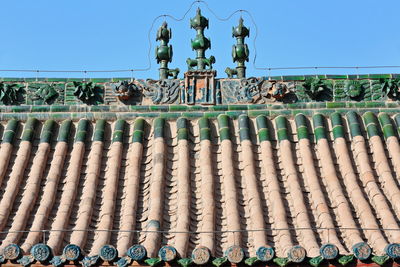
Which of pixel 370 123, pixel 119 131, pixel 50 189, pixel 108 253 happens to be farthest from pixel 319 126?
pixel 108 253

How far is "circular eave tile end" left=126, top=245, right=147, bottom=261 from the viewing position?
1487 centimetres

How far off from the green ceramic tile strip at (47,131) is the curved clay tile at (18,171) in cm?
21

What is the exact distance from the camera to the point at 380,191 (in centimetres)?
1794

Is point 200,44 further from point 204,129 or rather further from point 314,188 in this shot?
point 314,188

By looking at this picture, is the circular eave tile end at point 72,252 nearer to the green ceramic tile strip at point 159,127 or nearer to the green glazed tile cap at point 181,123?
the green ceramic tile strip at point 159,127

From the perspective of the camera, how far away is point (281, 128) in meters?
19.9

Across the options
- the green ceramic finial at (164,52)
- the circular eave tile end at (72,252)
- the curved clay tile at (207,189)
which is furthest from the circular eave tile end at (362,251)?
the green ceramic finial at (164,52)

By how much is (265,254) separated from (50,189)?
188 inches

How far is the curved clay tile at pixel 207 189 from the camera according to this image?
16.5m

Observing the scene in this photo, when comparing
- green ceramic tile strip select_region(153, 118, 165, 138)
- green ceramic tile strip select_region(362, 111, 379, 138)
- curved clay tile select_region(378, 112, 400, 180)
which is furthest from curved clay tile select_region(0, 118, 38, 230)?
curved clay tile select_region(378, 112, 400, 180)

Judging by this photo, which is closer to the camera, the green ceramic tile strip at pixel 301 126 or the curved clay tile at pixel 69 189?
the curved clay tile at pixel 69 189

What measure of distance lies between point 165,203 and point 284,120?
3599 millimetres

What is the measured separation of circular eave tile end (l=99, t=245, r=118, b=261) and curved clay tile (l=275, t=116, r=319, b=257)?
3015 millimetres

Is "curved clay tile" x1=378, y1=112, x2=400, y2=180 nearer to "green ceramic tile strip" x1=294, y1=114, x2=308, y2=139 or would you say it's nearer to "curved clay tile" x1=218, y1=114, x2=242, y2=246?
"green ceramic tile strip" x1=294, y1=114, x2=308, y2=139
